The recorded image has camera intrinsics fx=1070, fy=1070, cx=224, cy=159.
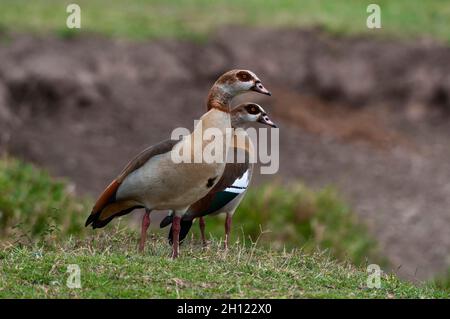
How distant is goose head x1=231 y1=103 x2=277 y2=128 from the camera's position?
8531mm

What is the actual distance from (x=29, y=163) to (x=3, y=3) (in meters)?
5.15

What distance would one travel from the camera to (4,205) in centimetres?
1112

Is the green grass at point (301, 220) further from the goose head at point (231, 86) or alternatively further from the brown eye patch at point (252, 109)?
the goose head at point (231, 86)

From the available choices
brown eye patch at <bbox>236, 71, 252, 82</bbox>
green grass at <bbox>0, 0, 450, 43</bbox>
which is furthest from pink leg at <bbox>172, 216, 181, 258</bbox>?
green grass at <bbox>0, 0, 450, 43</bbox>

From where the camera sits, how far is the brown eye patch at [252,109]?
856cm

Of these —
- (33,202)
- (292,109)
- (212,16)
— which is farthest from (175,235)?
(212,16)

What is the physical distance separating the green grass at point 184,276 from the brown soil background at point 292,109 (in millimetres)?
5486

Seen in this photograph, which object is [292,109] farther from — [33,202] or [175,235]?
[175,235]

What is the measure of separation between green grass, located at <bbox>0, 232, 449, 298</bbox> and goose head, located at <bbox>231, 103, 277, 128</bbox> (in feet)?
3.77

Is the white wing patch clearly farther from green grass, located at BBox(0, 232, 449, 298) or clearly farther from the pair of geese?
green grass, located at BBox(0, 232, 449, 298)

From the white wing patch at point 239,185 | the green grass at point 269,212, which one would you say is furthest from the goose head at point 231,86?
the green grass at point 269,212

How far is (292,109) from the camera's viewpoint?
645 inches
